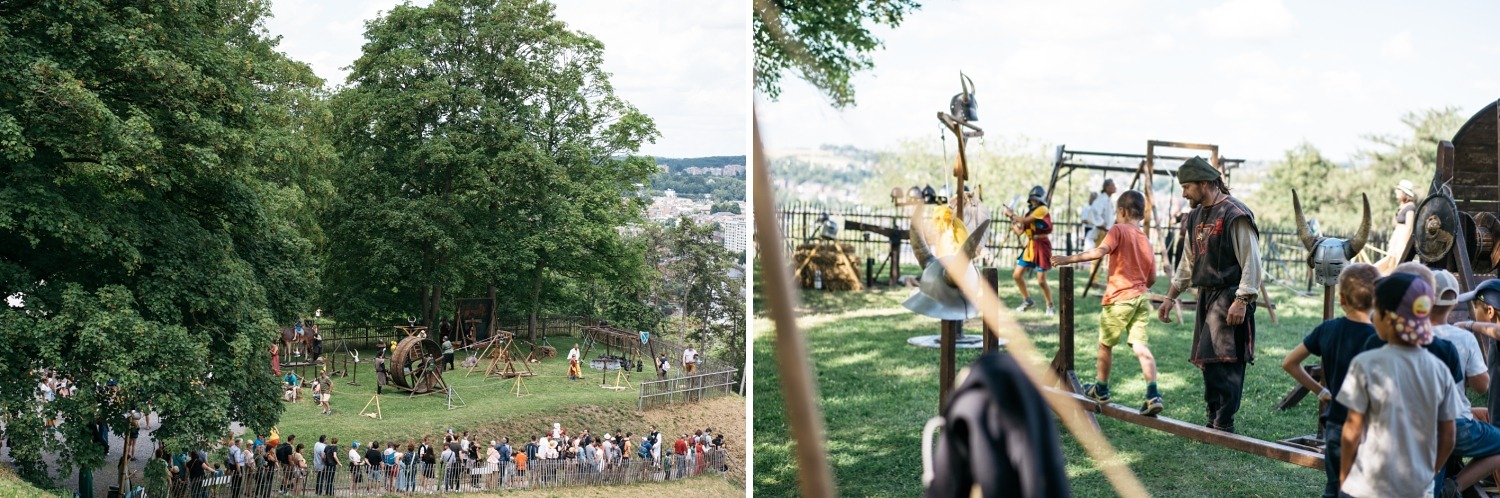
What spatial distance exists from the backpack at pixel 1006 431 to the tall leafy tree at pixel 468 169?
16.8 meters

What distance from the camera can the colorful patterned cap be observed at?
9.64 ft

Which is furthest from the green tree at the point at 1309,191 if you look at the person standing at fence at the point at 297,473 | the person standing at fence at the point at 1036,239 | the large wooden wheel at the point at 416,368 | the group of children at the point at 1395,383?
the group of children at the point at 1395,383

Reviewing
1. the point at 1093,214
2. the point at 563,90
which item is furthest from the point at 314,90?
A: the point at 1093,214

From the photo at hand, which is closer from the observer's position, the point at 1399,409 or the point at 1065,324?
the point at 1399,409

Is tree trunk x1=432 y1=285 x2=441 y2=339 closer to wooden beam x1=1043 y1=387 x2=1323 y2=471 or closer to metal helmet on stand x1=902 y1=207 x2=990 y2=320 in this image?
wooden beam x1=1043 y1=387 x2=1323 y2=471

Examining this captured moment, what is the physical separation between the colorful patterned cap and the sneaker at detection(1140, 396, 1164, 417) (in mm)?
2612

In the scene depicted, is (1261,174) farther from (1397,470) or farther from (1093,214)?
(1397,470)

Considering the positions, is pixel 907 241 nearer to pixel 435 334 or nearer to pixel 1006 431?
pixel 435 334

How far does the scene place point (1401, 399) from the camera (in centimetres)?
301

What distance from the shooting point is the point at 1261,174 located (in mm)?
34531

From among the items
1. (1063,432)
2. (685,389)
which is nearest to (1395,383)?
(1063,432)

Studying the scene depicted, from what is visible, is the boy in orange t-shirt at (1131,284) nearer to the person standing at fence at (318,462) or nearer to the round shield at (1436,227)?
the round shield at (1436,227)

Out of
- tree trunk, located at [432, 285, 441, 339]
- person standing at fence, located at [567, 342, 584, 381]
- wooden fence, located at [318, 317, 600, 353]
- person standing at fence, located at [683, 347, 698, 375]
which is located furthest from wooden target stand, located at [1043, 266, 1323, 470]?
person standing at fence, located at [683, 347, 698, 375]

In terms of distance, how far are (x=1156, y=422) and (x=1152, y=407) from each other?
0.08 meters
